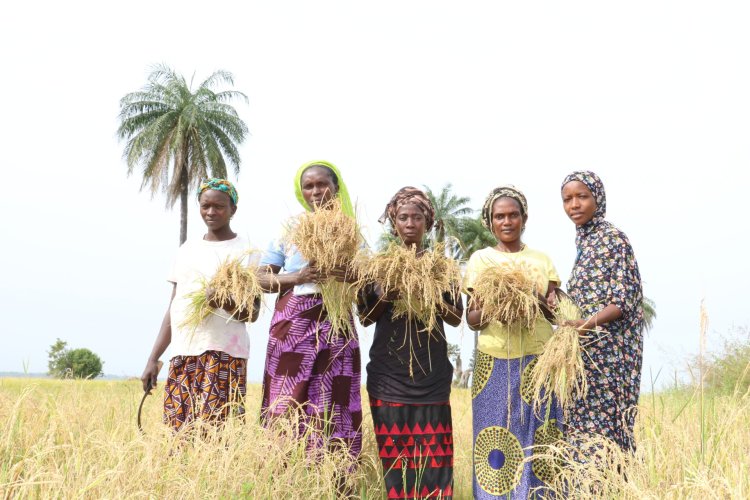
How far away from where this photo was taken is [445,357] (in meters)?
3.48

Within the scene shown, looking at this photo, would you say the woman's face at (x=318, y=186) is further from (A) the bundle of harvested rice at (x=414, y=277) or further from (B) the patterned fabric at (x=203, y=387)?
(B) the patterned fabric at (x=203, y=387)

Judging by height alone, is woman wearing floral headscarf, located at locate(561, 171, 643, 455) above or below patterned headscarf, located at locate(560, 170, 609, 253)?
below

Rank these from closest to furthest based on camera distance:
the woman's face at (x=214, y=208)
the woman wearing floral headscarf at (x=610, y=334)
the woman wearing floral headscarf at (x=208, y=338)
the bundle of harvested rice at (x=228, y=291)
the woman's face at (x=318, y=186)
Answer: the woman wearing floral headscarf at (x=610, y=334) < the bundle of harvested rice at (x=228, y=291) < the woman's face at (x=318, y=186) < the woman wearing floral headscarf at (x=208, y=338) < the woman's face at (x=214, y=208)

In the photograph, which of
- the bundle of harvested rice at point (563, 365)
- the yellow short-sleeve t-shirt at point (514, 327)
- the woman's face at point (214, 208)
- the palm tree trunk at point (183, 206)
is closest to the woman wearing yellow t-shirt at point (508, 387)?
the yellow short-sleeve t-shirt at point (514, 327)

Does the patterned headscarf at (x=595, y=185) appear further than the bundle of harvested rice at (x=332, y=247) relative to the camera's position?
Yes

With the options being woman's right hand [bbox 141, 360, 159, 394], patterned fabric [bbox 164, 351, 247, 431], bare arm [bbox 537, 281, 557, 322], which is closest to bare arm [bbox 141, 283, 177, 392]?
woman's right hand [bbox 141, 360, 159, 394]

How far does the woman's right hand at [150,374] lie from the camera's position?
3905mm

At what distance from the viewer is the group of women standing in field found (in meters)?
3.31

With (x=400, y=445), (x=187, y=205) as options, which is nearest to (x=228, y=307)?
(x=400, y=445)

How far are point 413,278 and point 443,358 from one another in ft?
1.84

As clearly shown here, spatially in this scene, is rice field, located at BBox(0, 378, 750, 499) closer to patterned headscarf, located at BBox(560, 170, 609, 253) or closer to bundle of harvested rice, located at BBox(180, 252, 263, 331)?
bundle of harvested rice, located at BBox(180, 252, 263, 331)

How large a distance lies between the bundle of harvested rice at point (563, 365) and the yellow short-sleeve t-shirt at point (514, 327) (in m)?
0.11

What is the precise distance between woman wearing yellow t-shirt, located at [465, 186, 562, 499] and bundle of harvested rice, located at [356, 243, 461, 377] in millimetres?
202

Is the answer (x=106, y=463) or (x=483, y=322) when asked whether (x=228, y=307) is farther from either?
(x=483, y=322)
